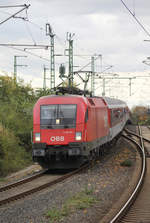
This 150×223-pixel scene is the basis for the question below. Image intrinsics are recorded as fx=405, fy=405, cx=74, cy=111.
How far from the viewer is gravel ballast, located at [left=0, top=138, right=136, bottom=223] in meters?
8.83

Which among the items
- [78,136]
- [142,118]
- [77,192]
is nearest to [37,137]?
[78,136]

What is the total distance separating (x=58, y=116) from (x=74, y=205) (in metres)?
6.13

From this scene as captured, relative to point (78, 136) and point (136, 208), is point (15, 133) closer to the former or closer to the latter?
point (78, 136)

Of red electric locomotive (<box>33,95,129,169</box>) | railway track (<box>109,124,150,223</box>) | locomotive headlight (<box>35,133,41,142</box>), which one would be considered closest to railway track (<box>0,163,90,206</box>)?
red electric locomotive (<box>33,95,129,169</box>)

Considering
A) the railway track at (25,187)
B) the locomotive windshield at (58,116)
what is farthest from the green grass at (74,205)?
the locomotive windshield at (58,116)

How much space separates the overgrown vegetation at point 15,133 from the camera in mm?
17672

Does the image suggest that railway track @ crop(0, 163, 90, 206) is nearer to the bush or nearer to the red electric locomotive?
the red electric locomotive

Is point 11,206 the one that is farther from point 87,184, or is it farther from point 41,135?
point 41,135

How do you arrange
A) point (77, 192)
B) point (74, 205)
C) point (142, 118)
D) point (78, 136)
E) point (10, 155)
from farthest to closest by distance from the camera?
1. point (142, 118)
2. point (10, 155)
3. point (78, 136)
4. point (77, 192)
5. point (74, 205)

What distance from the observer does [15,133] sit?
2130 cm

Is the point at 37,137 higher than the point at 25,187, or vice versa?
the point at 37,137

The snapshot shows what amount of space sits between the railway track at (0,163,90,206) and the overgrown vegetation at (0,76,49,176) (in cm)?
302

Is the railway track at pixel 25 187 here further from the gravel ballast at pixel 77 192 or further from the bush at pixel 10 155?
the bush at pixel 10 155

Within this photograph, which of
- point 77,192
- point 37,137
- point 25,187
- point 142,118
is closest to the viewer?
point 77,192
